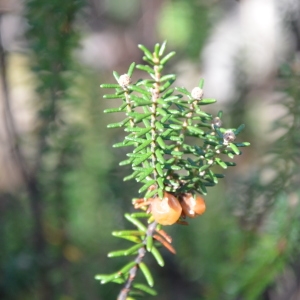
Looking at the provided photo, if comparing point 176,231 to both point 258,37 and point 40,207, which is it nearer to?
point 40,207

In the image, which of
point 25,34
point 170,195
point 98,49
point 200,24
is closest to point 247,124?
point 200,24

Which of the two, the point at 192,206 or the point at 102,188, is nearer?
the point at 192,206

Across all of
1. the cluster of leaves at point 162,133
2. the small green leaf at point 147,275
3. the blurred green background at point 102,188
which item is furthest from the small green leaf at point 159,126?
the blurred green background at point 102,188

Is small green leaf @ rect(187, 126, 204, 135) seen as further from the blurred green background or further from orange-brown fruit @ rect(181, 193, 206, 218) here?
the blurred green background

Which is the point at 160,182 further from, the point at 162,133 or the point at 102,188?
the point at 102,188

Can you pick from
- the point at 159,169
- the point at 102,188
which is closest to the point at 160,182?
the point at 159,169
